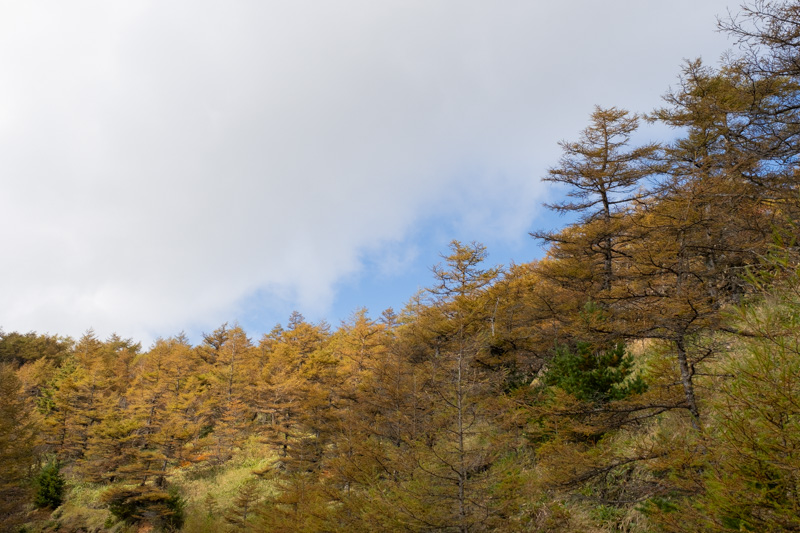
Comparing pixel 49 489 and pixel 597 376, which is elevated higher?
pixel 597 376

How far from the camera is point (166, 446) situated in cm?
2977

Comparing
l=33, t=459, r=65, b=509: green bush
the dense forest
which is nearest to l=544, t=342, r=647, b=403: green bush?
the dense forest

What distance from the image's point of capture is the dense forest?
5.64 m

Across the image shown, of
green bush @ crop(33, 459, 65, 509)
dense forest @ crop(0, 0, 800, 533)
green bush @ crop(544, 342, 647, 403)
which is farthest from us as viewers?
green bush @ crop(33, 459, 65, 509)

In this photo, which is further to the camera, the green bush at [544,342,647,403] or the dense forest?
the green bush at [544,342,647,403]

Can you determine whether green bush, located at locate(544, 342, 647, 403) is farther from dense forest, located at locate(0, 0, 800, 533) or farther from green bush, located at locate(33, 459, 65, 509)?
green bush, located at locate(33, 459, 65, 509)

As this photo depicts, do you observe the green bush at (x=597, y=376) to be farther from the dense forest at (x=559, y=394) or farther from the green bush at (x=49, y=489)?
the green bush at (x=49, y=489)

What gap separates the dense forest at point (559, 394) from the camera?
564cm

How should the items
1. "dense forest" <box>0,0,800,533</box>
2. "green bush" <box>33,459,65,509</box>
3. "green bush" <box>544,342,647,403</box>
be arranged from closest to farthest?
"dense forest" <box>0,0,800,533</box> < "green bush" <box>544,342,647,403</box> < "green bush" <box>33,459,65,509</box>

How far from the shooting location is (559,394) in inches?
361

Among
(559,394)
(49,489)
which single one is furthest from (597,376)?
(49,489)

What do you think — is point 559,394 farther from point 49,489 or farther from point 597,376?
point 49,489

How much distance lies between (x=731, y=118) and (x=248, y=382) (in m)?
39.7

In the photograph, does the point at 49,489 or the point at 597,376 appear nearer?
the point at 597,376
